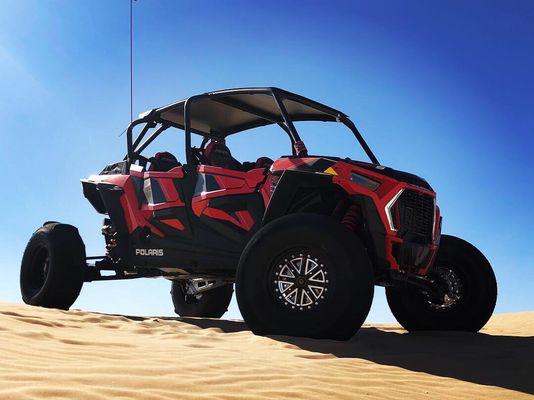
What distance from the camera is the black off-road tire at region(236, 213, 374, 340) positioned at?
17.0 feet

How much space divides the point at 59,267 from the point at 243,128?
3.15 meters

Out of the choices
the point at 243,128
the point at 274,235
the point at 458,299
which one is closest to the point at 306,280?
the point at 274,235

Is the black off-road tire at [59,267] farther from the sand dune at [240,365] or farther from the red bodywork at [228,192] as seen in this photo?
the sand dune at [240,365]

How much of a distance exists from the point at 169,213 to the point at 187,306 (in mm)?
3648

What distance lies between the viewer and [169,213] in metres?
7.06

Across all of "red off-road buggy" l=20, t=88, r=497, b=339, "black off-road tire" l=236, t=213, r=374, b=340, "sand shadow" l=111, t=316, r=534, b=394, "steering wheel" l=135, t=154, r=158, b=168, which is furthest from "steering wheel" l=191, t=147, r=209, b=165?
"sand shadow" l=111, t=316, r=534, b=394

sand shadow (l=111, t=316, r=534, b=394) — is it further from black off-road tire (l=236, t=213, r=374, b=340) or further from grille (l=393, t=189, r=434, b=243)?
grille (l=393, t=189, r=434, b=243)

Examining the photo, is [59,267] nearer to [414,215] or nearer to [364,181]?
[364,181]

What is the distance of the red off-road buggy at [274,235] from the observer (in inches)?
212

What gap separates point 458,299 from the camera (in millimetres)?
7258

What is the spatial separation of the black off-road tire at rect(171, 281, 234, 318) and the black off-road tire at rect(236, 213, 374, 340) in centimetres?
448

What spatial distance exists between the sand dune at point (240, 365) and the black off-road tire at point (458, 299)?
743 millimetres

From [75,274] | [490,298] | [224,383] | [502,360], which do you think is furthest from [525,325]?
[224,383]

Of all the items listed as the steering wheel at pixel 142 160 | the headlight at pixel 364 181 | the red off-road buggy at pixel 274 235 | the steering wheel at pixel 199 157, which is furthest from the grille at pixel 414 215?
the steering wheel at pixel 142 160
